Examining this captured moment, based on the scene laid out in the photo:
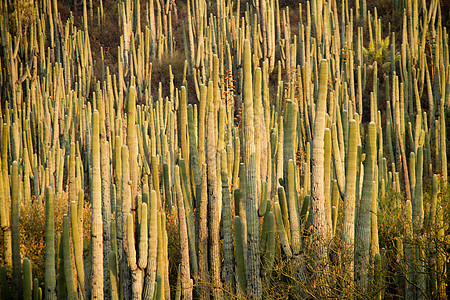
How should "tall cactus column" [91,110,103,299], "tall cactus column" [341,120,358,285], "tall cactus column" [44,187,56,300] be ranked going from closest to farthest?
"tall cactus column" [341,120,358,285] < "tall cactus column" [91,110,103,299] < "tall cactus column" [44,187,56,300]

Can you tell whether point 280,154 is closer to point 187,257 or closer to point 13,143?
point 187,257

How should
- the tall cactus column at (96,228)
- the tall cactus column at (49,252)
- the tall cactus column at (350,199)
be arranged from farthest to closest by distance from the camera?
the tall cactus column at (49,252) → the tall cactus column at (96,228) → the tall cactus column at (350,199)

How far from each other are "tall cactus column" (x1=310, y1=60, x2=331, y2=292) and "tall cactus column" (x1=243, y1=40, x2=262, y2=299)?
432 mm

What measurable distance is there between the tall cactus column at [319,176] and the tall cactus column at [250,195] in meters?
0.43

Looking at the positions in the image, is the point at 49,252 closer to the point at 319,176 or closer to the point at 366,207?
the point at 319,176

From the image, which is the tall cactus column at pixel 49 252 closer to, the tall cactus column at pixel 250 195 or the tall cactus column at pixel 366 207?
the tall cactus column at pixel 250 195

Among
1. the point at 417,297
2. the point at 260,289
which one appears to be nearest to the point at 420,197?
the point at 417,297

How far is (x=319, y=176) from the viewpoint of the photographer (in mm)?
2863

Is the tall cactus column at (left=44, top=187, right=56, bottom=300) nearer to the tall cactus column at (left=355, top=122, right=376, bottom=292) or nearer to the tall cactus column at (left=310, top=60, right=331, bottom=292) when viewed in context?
the tall cactus column at (left=310, top=60, right=331, bottom=292)

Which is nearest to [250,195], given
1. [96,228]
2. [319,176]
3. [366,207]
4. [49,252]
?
[319,176]

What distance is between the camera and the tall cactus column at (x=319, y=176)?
9.24ft

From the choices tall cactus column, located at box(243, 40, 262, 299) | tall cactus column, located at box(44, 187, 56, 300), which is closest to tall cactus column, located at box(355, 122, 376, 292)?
tall cactus column, located at box(243, 40, 262, 299)

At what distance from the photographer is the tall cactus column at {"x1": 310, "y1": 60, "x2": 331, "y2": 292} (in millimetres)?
2816

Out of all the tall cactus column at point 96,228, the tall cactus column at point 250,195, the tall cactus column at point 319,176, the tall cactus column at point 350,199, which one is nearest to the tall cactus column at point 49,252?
the tall cactus column at point 96,228
